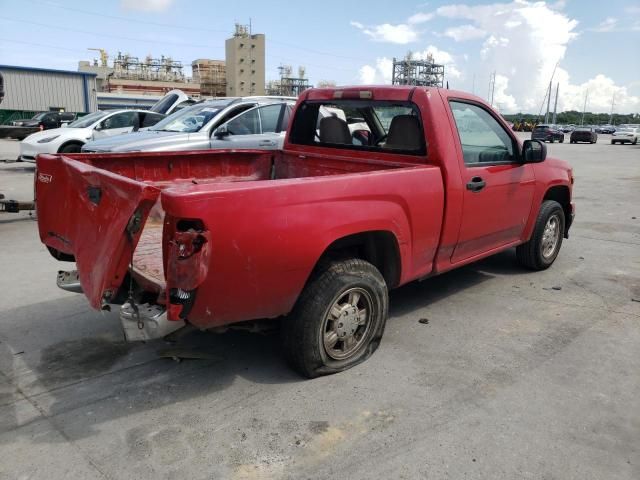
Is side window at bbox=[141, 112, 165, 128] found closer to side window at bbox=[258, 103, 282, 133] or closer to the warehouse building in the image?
side window at bbox=[258, 103, 282, 133]

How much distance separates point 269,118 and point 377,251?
6341mm

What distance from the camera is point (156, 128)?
396 inches

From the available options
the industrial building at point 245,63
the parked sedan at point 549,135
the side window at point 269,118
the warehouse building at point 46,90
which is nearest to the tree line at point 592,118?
the industrial building at point 245,63

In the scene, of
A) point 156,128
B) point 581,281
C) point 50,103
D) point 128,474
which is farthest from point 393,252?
point 50,103

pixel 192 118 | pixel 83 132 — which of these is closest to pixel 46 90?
pixel 83 132

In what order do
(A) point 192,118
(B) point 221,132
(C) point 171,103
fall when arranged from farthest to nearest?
→ (C) point 171,103, (A) point 192,118, (B) point 221,132

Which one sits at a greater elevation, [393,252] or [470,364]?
[393,252]

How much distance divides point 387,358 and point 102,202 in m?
2.16

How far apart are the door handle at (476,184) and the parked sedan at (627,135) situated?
1568 inches

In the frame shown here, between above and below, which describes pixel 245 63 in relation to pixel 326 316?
above

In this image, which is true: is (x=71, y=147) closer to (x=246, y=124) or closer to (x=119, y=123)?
(x=119, y=123)

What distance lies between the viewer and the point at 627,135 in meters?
37.8

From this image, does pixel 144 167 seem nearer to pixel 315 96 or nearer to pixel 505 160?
pixel 315 96

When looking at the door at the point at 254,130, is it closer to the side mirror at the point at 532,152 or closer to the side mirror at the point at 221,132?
the side mirror at the point at 221,132
